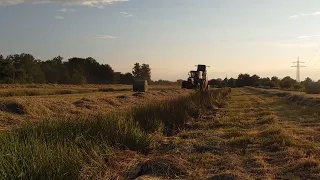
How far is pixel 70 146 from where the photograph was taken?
684 centimetres

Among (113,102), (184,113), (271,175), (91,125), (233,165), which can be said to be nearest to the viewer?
(271,175)

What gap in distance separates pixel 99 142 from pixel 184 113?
8995 millimetres

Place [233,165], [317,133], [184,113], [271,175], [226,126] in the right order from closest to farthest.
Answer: [271,175]
[233,165]
[317,133]
[226,126]
[184,113]

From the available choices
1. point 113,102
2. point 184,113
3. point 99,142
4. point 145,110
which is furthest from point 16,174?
point 113,102

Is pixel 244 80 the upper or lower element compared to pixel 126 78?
lower

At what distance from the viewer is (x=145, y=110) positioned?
1366 cm

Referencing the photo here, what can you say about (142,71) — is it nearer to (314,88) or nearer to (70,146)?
(314,88)

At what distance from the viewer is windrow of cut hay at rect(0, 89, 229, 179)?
546 centimetres

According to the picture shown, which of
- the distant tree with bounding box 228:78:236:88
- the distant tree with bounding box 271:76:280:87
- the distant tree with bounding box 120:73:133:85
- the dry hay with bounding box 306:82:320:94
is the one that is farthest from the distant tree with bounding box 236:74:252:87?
the dry hay with bounding box 306:82:320:94

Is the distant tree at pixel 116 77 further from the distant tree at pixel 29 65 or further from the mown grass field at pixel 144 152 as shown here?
the mown grass field at pixel 144 152

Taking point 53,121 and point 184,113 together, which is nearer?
point 53,121

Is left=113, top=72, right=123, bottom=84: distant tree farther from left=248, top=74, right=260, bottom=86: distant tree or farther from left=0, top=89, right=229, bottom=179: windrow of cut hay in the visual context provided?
left=0, top=89, right=229, bottom=179: windrow of cut hay

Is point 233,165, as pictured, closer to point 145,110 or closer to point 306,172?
point 306,172

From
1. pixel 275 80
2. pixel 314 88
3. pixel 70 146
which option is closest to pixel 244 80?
pixel 275 80
